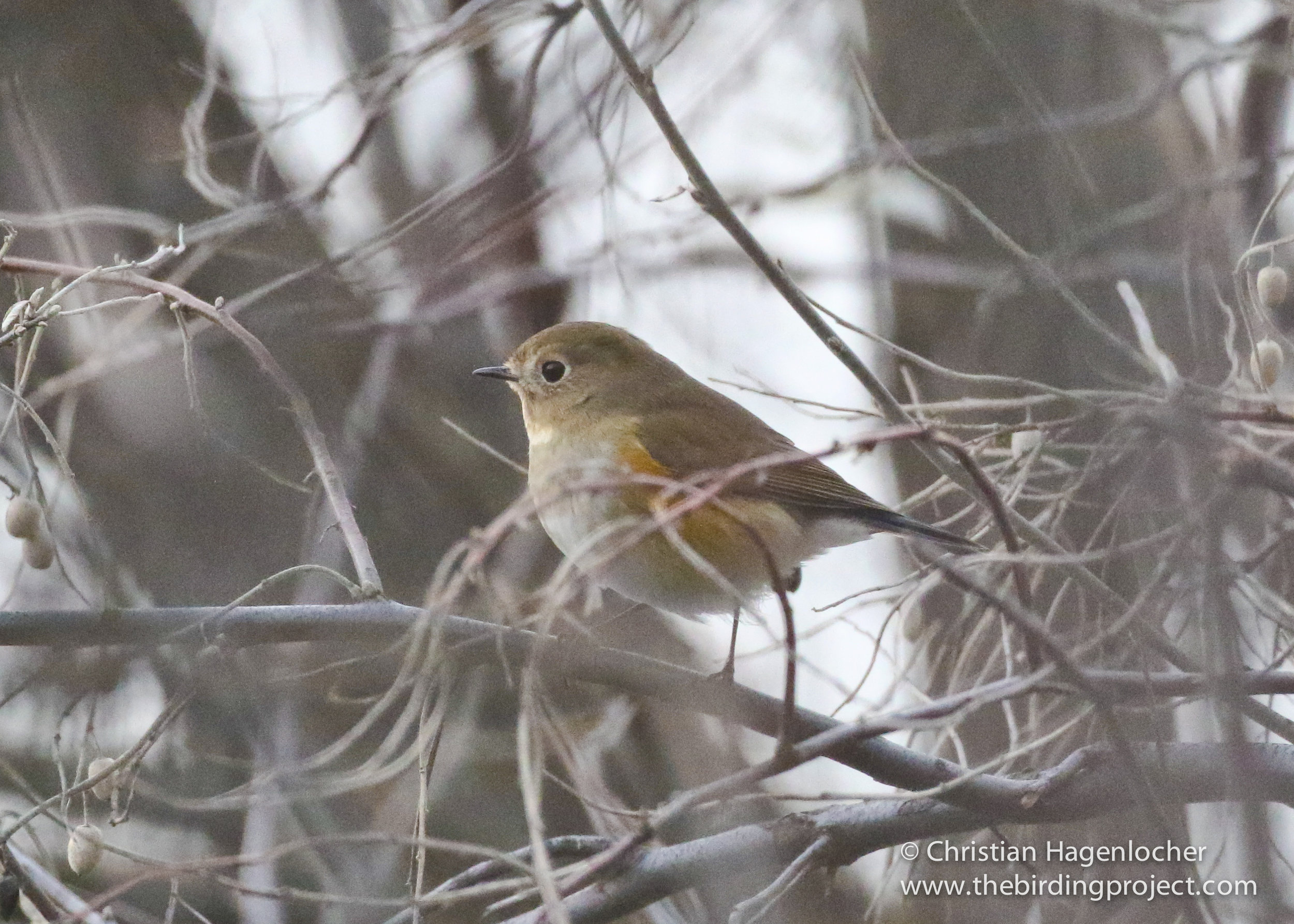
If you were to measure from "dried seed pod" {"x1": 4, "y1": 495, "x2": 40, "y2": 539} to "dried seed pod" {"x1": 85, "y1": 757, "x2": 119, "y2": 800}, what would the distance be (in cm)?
41

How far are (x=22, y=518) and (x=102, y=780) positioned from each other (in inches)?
17.9

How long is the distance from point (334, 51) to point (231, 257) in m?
0.89

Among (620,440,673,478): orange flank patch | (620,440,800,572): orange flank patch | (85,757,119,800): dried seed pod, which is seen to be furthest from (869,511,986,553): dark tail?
(85,757,119,800): dried seed pod

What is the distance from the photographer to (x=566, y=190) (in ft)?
16.2

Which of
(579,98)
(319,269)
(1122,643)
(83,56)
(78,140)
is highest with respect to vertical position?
(83,56)

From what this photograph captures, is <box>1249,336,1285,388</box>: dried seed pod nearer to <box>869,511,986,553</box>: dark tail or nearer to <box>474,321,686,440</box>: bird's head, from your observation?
<box>869,511,986,553</box>: dark tail

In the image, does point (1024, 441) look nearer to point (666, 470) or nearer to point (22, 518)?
point (666, 470)

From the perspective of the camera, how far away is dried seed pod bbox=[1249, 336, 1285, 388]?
2.49 m

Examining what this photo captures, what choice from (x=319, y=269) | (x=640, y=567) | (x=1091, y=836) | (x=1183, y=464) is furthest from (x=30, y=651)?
(x=1183, y=464)

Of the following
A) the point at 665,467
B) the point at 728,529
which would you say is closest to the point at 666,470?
the point at 665,467

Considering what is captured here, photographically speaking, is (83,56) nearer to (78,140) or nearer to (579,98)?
(78,140)

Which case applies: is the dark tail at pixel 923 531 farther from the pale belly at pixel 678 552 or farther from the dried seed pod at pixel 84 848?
the dried seed pod at pixel 84 848

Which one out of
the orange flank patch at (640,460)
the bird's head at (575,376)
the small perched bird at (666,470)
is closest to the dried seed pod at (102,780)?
the small perched bird at (666,470)

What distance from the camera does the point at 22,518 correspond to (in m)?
2.28
